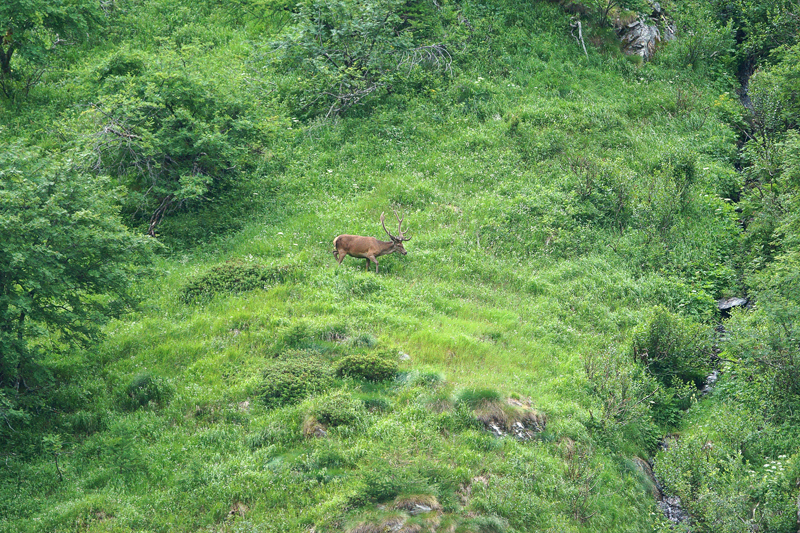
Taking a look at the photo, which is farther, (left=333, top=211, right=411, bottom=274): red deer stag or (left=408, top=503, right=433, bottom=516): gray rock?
(left=333, top=211, right=411, bottom=274): red deer stag

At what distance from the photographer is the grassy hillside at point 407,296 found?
13891 millimetres

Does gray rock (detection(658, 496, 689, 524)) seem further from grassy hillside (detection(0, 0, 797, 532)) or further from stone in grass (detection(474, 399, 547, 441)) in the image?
stone in grass (detection(474, 399, 547, 441))

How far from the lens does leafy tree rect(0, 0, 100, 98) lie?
26.0 meters

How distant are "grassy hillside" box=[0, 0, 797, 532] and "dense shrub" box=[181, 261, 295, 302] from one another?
0.27ft

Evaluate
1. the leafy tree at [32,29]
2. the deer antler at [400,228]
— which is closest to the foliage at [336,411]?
the deer antler at [400,228]

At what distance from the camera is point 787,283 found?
60.4 ft

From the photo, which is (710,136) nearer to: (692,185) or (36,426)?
(692,185)

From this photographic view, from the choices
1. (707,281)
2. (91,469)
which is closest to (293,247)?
(91,469)

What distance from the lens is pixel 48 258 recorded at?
14586 millimetres

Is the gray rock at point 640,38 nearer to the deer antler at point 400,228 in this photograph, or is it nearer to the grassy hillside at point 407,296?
the grassy hillside at point 407,296

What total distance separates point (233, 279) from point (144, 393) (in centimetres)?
467

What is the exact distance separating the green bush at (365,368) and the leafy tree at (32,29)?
18.3 metres

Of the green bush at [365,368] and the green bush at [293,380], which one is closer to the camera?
the green bush at [293,380]

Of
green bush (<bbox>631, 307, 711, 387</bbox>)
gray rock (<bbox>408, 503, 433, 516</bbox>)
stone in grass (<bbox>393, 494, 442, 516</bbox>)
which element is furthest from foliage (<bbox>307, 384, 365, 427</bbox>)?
green bush (<bbox>631, 307, 711, 387</bbox>)
